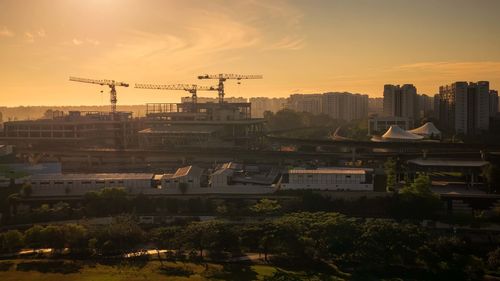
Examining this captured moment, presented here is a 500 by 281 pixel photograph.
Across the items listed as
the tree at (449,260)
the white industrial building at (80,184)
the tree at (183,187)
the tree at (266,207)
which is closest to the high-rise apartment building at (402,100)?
the tree at (183,187)

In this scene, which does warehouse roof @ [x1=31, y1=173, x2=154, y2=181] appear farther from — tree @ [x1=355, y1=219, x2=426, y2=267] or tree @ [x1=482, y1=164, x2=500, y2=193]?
tree @ [x1=482, y1=164, x2=500, y2=193]

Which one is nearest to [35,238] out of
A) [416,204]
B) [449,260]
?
[449,260]

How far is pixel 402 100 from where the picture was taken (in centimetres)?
4741

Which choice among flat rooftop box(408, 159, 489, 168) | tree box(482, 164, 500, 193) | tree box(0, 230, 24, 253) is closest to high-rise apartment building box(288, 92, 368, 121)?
flat rooftop box(408, 159, 489, 168)

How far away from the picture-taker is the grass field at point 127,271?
12.5 metres

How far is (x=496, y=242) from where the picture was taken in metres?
14.3

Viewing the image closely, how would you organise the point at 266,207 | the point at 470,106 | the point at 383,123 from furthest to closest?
the point at 383,123 < the point at 470,106 < the point at 266,207

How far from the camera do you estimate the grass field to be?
12477 millimetres

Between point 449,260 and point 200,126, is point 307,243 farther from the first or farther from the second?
point 200,126

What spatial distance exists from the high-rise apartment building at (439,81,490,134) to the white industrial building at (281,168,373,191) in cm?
2282

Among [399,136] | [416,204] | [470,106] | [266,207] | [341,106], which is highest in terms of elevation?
[341,106]

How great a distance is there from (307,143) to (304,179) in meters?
11.1

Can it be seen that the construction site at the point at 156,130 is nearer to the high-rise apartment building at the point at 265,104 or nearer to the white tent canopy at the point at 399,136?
the white tent canopy at the point at 399,136

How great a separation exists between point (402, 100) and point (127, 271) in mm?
39668
